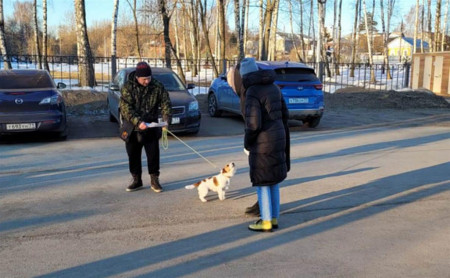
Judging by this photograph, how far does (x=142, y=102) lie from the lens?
5719 millimetres

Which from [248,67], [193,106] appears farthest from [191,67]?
[248,67]

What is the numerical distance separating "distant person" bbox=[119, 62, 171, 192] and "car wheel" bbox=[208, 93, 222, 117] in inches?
304

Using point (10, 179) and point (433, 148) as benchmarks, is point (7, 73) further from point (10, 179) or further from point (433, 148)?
point (433, 148)

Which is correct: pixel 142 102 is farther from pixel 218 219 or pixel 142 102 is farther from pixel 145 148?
pixel 218 219

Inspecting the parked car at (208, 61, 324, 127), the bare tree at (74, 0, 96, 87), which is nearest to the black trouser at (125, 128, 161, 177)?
the parked car at (208, 61, 324, 127)

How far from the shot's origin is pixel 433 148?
361 inches

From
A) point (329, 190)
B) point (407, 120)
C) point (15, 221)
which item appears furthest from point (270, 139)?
point (407, 120)

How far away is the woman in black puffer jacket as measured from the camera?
14.1 ft

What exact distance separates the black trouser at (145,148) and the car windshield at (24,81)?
5200mm

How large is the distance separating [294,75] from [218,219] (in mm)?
7384

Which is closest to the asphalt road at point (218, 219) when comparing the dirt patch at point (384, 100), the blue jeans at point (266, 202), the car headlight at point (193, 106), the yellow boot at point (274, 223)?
the yellow boot at point (274, 223)

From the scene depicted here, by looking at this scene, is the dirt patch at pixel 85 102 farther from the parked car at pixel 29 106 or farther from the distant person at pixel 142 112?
the distant person at pixel 142 112

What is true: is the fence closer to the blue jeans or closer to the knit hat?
the knit hat

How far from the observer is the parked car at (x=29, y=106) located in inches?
358
